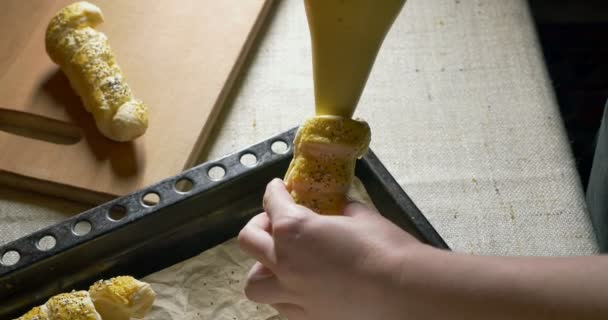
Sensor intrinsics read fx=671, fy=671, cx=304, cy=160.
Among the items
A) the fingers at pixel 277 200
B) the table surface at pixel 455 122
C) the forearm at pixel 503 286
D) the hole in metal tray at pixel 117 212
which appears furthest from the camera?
the table surface at pixel 455 122

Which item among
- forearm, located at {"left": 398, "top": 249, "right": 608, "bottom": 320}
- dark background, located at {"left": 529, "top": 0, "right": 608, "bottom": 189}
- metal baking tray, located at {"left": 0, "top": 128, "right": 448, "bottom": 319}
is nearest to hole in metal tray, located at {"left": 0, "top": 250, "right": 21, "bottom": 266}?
metal baking tray, located at {"left": 0, "top": 128, "right": 448, "bottom": 319}

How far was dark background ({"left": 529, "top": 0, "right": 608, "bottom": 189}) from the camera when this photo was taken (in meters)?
1.05

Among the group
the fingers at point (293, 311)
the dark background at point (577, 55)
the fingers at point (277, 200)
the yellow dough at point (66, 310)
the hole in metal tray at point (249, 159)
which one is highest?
the fingers at point (277, 200)

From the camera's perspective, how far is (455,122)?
0.81 meters

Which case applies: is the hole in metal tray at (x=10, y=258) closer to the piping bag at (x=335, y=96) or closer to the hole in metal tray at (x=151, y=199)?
the hole in metal tray at (x=151, y=199)

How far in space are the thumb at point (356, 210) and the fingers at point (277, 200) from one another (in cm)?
5

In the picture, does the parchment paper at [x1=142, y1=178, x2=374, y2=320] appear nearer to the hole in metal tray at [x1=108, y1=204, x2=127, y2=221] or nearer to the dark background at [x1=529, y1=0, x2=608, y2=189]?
the hole in metal tray at [x1=108, y1=204, x2=127, y2=221]

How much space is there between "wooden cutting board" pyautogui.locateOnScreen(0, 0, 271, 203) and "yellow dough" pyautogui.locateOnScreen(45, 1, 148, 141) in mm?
25

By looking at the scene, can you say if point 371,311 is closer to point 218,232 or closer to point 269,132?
point 218,232

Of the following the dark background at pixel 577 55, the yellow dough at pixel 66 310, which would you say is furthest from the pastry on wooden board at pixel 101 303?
the dark background at pixel 577 55

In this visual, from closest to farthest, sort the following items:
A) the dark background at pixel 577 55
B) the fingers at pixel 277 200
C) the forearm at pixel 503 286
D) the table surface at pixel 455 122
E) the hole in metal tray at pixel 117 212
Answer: the forearm at pixel 503 286
the fingers at pixel 277 200
the hole in metal tray at pixel 117 212
the table surface at pixel 455 122
the dark background at pixel 577 55

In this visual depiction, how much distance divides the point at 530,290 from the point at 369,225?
0.12m

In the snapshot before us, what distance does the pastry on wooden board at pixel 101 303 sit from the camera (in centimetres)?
57

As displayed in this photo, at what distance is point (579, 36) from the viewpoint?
1.14 metres
